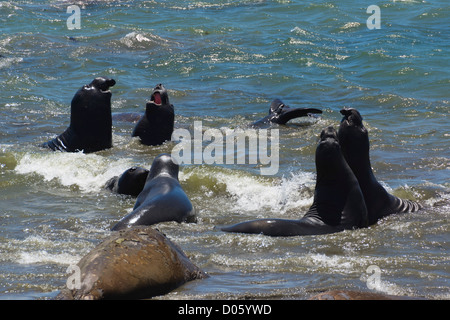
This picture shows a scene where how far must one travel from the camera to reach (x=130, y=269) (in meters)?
5.09

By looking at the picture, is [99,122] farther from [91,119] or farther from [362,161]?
[362,161]

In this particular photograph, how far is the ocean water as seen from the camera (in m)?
6.22

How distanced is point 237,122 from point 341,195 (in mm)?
6296

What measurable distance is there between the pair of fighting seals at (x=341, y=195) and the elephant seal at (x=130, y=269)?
5.81 ft

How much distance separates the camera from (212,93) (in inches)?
651

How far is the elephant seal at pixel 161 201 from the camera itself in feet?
23.8

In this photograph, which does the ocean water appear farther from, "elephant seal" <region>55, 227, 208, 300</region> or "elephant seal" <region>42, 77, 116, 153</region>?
"elephant seal" <region>42, 77, 116, 153</region>

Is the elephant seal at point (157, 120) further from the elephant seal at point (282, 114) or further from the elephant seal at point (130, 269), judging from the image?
the elephant seal at point (130, 269)

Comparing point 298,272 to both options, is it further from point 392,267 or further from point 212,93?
point 212,93

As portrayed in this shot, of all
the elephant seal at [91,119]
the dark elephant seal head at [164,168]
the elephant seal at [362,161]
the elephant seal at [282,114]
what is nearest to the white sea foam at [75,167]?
the elephant seal at [91,119]

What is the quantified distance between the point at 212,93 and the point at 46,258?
1054cm

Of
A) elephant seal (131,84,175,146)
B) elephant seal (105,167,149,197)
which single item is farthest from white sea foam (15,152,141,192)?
elephant seal (131,84,175,146)

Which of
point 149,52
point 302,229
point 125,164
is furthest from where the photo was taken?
point 149,52
